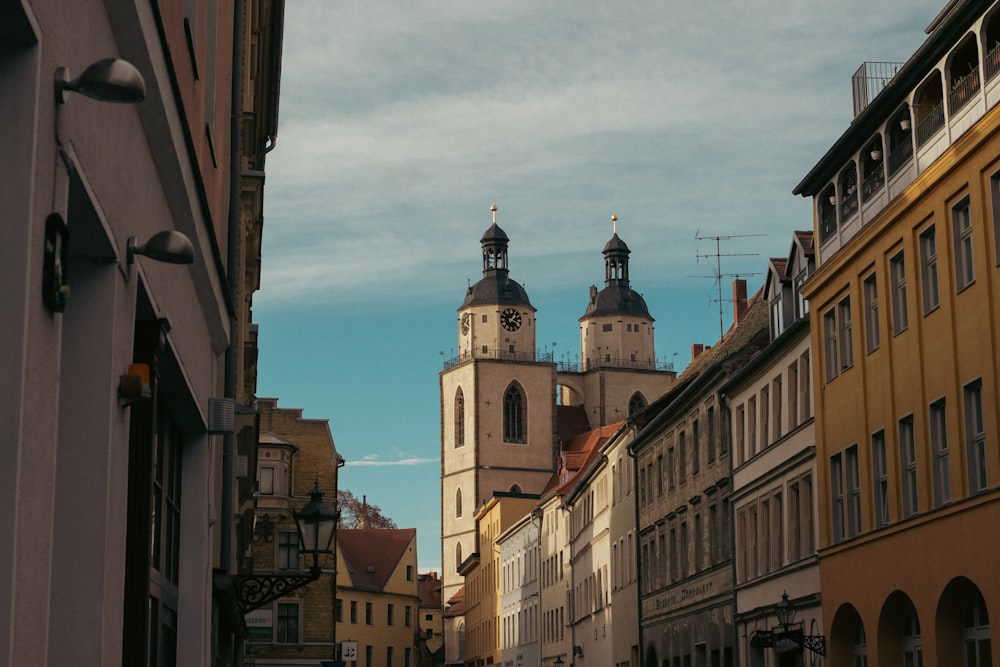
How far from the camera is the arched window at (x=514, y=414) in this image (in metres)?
143

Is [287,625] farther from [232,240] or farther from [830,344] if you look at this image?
[232,240]

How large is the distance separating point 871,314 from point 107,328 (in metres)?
23.5

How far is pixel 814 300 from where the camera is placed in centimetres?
3297

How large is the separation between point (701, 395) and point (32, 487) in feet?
127

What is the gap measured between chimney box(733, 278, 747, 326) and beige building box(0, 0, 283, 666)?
143 feet

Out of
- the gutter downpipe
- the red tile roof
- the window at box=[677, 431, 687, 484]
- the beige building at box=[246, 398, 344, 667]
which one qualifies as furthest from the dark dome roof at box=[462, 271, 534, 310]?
the gutter downpipe

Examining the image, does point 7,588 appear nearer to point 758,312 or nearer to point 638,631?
point 758,312

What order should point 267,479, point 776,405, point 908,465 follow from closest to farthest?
1. point 908,465
2. point 776,405
3. point 267,479

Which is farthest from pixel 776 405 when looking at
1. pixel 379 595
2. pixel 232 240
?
pixel 379 595

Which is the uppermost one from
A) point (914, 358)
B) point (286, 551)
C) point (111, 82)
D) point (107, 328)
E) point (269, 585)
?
point (286, 551)

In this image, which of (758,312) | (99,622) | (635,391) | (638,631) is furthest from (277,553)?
(635,391)

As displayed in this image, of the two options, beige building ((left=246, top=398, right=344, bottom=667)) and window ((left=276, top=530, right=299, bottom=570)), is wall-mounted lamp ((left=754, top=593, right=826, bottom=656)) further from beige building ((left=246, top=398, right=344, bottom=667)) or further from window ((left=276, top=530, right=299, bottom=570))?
Answer: window ((left=276, top=530, right=299, bottom=570))

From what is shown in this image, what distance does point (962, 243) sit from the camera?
79.6ft

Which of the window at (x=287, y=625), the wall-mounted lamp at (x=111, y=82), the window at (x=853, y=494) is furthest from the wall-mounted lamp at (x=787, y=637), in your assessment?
the window at (x=287, y=625)
